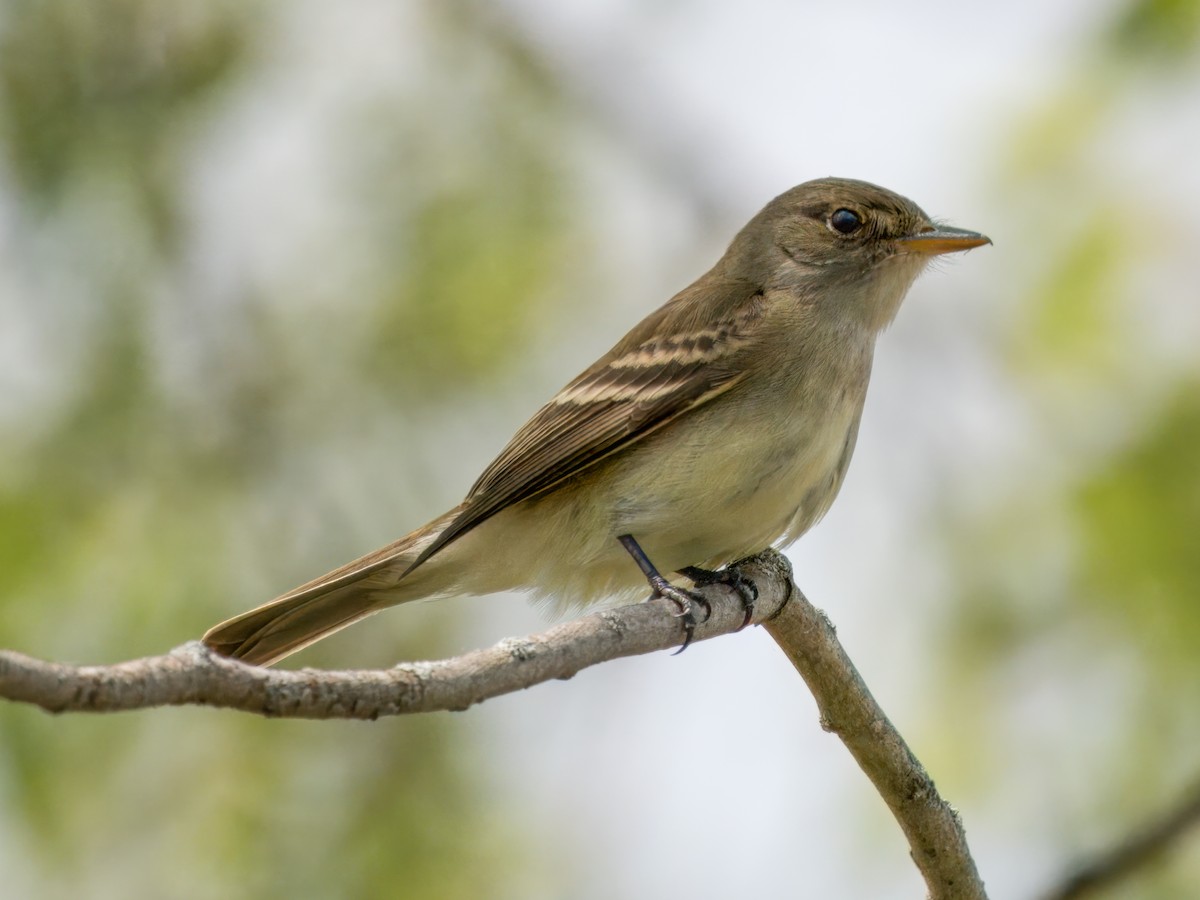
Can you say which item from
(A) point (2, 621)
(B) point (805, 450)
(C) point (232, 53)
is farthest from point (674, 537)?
(C) point (232, 53)

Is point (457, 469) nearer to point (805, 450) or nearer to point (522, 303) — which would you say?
point (522, 303)

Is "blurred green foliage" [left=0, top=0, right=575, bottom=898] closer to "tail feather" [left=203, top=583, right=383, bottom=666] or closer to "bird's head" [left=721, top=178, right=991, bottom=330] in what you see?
"tail feather" [left=203, top=583, right=383, bottom=666]

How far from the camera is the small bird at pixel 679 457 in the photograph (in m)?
4.97

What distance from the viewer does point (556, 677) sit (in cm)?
294

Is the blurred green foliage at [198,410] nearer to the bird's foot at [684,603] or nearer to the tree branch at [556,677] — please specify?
the bird's foot at [684,603]

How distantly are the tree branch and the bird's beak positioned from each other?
1.62 metres

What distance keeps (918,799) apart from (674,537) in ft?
4.53

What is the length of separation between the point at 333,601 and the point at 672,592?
4.51 feet

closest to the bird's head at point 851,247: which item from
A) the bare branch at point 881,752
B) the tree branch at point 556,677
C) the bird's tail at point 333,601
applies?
the tree branch at point 556,677

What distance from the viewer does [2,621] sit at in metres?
5.95

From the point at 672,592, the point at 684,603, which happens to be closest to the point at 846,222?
the point at 672,592

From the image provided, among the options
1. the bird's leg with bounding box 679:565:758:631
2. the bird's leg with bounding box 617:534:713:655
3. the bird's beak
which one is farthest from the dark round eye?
the bird's leg with bounding box 617:534:713:655

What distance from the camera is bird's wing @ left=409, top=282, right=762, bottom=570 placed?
5.20m

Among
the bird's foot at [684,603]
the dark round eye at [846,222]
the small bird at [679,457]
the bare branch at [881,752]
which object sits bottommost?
the bare branch at [881,752]
